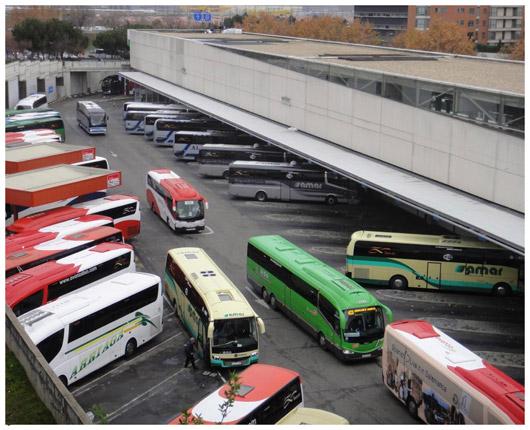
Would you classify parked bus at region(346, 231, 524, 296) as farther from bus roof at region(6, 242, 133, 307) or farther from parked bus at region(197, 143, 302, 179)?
parked bus at region(197, 143, 302, 179)

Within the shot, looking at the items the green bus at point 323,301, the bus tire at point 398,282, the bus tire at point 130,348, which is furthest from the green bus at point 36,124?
the bus tire at point 398,282

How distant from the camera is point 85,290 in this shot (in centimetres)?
2145

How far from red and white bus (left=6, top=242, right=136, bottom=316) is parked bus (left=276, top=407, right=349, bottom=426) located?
872 cm

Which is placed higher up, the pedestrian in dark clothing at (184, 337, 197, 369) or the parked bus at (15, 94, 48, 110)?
the parked bus at (15, 94, 48, 110)

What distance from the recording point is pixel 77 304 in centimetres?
2025

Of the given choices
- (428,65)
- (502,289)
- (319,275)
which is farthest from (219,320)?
(428,65)

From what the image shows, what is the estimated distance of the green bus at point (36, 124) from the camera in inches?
1876

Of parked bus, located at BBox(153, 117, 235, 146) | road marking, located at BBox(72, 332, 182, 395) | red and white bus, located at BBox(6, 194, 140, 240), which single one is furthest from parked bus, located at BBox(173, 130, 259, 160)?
road marking, located at BBox(72, 332, 182, 395)

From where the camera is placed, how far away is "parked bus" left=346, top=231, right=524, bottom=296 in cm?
2505

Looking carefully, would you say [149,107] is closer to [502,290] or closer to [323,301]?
[502,290]

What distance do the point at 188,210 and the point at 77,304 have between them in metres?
11.7

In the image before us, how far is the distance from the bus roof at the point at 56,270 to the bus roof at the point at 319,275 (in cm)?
465

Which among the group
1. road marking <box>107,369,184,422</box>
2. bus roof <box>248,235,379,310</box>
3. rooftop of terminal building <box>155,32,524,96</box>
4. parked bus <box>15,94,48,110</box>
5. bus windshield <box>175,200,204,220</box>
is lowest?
road marking <box>107,369,184,422</box>

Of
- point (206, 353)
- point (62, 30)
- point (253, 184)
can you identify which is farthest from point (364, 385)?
point (62, 30)
